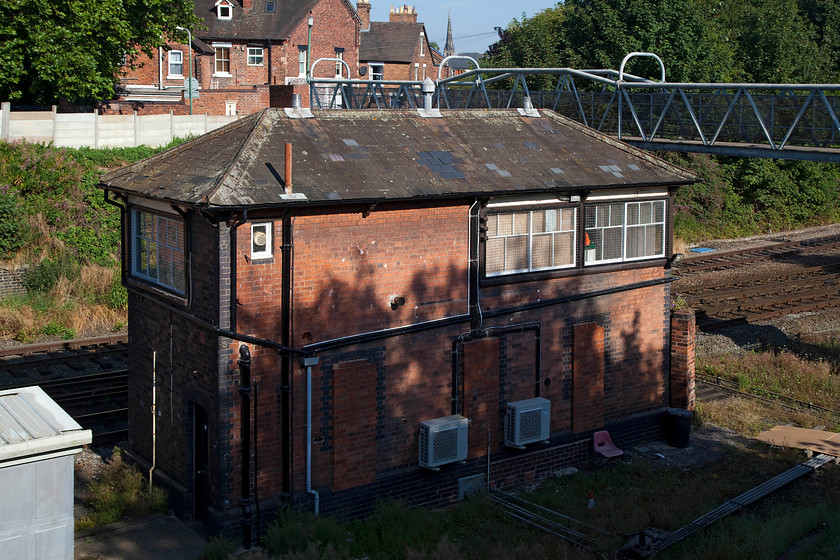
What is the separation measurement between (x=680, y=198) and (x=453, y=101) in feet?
35.5

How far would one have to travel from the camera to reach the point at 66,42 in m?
30.3

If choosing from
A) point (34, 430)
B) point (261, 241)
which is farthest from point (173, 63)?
point (34, 430)

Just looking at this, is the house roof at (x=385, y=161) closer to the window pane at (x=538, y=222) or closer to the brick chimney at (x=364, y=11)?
the window pane at (x=538, y=222)

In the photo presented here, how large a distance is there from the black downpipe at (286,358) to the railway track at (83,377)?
14.8 feet

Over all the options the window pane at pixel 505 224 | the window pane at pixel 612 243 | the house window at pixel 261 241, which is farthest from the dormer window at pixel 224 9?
the house window at pixel 261 241

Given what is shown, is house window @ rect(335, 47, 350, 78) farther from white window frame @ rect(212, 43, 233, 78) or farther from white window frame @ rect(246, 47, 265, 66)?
white window frame @ rect(212, 43, 233, 78)

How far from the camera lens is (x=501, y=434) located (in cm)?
1483

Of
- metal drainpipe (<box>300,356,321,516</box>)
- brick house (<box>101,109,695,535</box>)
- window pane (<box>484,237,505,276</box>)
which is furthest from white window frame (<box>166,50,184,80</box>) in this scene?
metal drainpipe (<box>300,356,321,516</box>)

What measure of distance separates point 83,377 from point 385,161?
8039 mm

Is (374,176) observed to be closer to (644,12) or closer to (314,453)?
(314,453)

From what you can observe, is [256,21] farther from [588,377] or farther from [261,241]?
[261,241]

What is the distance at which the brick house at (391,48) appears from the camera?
62.3 metres

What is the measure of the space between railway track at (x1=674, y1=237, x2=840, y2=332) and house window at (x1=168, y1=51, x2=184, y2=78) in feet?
92.6

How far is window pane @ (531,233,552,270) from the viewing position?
15.0 metres
